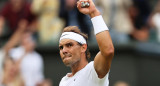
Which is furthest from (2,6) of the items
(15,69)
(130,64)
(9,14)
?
(130,64)

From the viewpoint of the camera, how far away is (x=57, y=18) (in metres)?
10.8

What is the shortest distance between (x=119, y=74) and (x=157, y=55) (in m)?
1.02

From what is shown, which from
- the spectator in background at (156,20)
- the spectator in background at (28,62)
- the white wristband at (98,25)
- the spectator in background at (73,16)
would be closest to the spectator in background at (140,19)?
the spectator in background at (156,20)

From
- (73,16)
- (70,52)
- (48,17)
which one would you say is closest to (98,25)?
(70,52)

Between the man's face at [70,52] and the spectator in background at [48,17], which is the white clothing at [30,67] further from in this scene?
the man's face at [70,52]

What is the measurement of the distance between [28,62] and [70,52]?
4.96 meters

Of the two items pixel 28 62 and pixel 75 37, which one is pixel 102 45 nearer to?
pixel 75 37

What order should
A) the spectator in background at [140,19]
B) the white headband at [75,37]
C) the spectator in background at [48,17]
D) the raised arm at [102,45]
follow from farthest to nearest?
the spectator in background at [140,19] → the spectator in background at [48,17] → the white headband at [75,37] → the raised arm at [102,45]

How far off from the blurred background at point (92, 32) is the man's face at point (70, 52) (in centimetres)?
513

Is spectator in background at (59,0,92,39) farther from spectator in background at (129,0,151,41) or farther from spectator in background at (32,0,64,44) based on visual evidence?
spectator in background at (129,0,151,41)

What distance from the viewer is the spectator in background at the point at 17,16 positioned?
10812 mm

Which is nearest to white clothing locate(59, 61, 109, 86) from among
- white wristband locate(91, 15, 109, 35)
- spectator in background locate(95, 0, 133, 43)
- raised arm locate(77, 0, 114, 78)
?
raised arm locate(77, 0, 114, 78)

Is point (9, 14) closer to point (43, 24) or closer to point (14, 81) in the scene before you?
point (43, 24)

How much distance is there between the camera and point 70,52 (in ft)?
16.8
